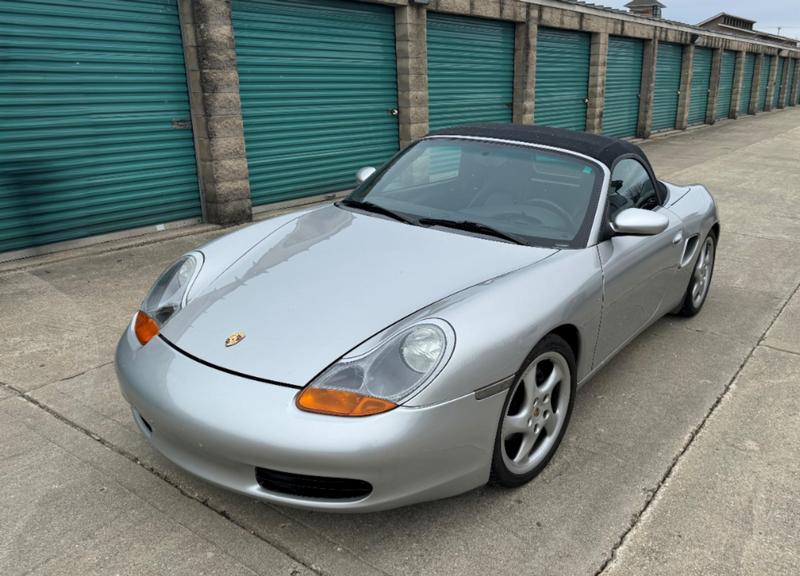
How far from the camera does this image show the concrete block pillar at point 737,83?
80.7 feet

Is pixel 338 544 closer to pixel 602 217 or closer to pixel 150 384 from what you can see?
pixel 150 384

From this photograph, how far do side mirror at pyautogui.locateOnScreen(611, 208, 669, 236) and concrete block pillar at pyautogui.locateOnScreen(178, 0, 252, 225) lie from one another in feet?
16.7

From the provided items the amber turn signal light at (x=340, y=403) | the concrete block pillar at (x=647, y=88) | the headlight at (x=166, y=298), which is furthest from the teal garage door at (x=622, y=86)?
the amber turn signal light at (x=340, y=403)

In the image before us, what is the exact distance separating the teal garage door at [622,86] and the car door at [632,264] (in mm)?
13055

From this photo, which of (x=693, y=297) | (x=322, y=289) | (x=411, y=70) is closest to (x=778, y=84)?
(x=411, y=70)

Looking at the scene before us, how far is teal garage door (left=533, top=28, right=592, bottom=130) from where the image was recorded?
522 inches

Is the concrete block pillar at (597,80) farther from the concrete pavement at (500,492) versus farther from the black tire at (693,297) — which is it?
the concrete pavement at (500,492)

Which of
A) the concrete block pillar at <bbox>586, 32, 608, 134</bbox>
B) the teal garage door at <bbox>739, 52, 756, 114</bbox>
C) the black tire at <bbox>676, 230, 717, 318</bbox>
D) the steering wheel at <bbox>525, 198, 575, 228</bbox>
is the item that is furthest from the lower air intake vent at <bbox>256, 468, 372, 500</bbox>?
the teal garage door at <bbox>739, 52, 756, 114</bbox>

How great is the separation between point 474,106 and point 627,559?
10133 mm

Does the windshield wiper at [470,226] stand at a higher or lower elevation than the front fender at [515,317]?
higher

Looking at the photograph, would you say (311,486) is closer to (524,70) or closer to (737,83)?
(524,70)

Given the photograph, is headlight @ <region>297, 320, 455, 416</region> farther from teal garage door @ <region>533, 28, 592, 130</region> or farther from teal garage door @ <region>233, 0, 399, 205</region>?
teal garage door @ <region>533, 28, 592, 130</region>

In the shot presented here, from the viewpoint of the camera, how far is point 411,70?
945 cm

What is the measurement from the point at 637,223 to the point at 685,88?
64.9ft
